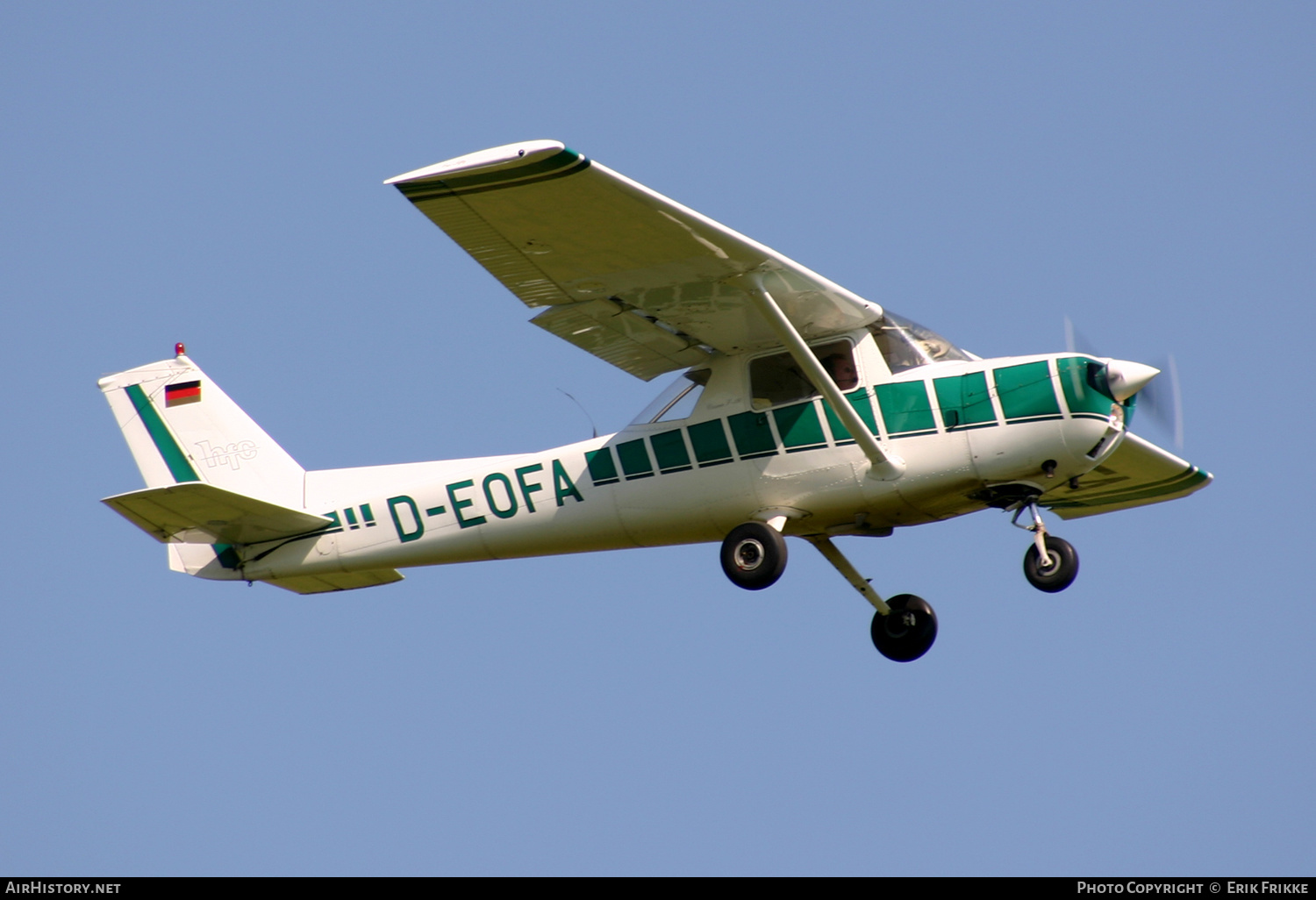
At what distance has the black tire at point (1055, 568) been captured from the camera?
483 inches

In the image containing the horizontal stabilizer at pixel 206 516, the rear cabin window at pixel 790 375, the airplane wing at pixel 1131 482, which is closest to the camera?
the rear cabin window at pixel 790 375

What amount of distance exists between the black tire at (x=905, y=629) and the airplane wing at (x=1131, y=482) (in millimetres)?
1668

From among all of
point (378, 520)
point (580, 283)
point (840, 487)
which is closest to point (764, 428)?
point (840, 487)

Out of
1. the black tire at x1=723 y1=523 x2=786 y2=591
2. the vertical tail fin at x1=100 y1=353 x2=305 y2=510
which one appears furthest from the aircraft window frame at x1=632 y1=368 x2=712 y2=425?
the vertical tail fin at x1=100 y1=353 x2=305 y2=510

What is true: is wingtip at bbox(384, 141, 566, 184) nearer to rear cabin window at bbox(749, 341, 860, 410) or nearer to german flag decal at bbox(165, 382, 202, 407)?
rear cabin window at bbox(749, 341, 860, 410)

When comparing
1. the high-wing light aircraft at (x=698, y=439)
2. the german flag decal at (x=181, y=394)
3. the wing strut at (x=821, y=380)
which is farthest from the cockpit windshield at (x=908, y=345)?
the german flag decal at (x=181, y=394)

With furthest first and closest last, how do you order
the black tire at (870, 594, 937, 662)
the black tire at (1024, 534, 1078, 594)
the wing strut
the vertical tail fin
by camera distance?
the vertical tail fin, the black tire at (870, 594, 937, 662), the black tire at (1024, 534, 1078, 594), the wing strut

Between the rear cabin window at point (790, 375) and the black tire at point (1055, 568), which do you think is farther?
the rear cabin window at point (790, 375)

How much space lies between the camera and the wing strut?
11.9 metres

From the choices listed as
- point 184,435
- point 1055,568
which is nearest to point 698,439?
point 1055,568

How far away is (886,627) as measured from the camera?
13.6 meters

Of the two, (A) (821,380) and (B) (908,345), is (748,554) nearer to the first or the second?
(A) (821,380)

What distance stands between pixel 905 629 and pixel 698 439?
2.46 metres

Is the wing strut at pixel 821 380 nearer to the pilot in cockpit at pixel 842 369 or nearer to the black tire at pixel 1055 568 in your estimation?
the pilot in cockpit at pixel 842 369
